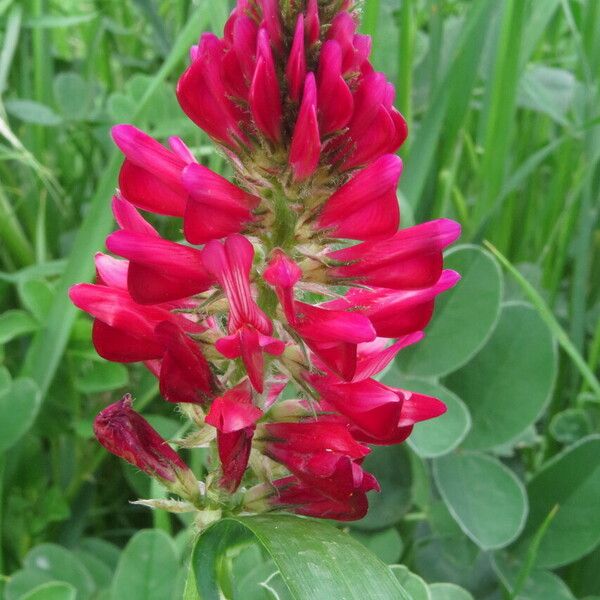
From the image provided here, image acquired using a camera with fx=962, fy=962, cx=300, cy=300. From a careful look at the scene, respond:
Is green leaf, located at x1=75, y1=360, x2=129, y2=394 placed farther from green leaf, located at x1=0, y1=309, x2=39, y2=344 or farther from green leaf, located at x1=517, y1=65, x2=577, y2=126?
green leaf, located at x1=517, y1=65, x2=577, y2=126

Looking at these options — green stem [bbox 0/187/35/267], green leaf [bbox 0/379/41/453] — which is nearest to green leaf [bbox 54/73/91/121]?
green stem [bbox 0/187/35/267]

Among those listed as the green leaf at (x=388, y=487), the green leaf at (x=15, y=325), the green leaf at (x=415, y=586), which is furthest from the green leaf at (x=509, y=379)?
the green leaf at (x=15, y=325)

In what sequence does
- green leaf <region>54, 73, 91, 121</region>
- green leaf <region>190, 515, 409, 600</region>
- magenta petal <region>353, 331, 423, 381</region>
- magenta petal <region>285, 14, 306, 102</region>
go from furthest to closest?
1. green leaf <region>54, 73, 91, 121</region>
2. magenta petal <region>353, 331, 423, 381</region>
3. magenta petal <region>285, 14, 306, 102</region>
4. green leaf <region>190, 515, 409, 600</region>

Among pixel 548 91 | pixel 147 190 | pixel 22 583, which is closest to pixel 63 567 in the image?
pixel 22 583

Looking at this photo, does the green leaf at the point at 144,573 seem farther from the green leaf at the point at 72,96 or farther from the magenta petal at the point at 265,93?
the green leaf at the point at 72,96

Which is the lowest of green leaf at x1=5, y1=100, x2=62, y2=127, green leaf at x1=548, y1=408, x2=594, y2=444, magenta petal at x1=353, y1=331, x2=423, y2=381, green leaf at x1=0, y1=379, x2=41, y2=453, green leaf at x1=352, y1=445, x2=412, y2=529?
green leaf at x1=352, y1=445, x2=412, y2=529
